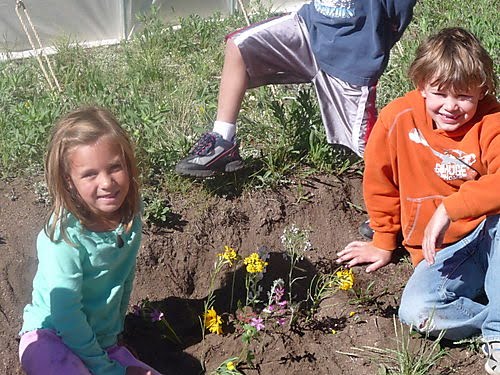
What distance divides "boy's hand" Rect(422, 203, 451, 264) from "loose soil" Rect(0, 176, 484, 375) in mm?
404

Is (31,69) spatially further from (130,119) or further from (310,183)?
(310,183)

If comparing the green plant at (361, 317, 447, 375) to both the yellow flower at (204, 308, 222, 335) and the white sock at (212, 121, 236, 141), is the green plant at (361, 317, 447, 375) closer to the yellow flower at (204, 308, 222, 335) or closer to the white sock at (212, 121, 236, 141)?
the yellow flower at (204, 308, 222, 335)

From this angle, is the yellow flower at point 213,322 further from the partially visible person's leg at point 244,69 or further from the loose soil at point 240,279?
the partially visible person's leg at point 244,69

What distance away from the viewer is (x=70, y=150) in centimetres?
264

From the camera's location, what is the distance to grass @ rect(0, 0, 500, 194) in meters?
3.79

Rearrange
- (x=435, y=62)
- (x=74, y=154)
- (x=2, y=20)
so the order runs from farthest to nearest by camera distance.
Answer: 1. (x=2, y=20)
2. (x=435, y=62)
3. (x=74, y=154)

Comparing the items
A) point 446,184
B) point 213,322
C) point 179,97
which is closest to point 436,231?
point 446,184

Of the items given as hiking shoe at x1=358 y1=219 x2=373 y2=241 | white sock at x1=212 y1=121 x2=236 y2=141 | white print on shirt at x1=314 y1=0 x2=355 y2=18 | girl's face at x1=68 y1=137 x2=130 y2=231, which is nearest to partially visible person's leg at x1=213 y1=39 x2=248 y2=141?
white sock at x1=212 y1=121 x2=236 y2=141

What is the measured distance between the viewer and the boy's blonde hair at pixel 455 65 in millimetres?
2871

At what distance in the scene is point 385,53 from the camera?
11.6 feet

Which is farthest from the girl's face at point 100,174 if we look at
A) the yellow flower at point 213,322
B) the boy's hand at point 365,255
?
the boy's hand at point 365,255

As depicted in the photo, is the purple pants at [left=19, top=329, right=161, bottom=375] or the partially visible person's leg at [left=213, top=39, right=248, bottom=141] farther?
the partially visible person's leg at [left=213, top=39, right=248, bottom=141]

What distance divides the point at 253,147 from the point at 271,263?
65 cm

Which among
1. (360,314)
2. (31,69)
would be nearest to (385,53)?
(360,314)
